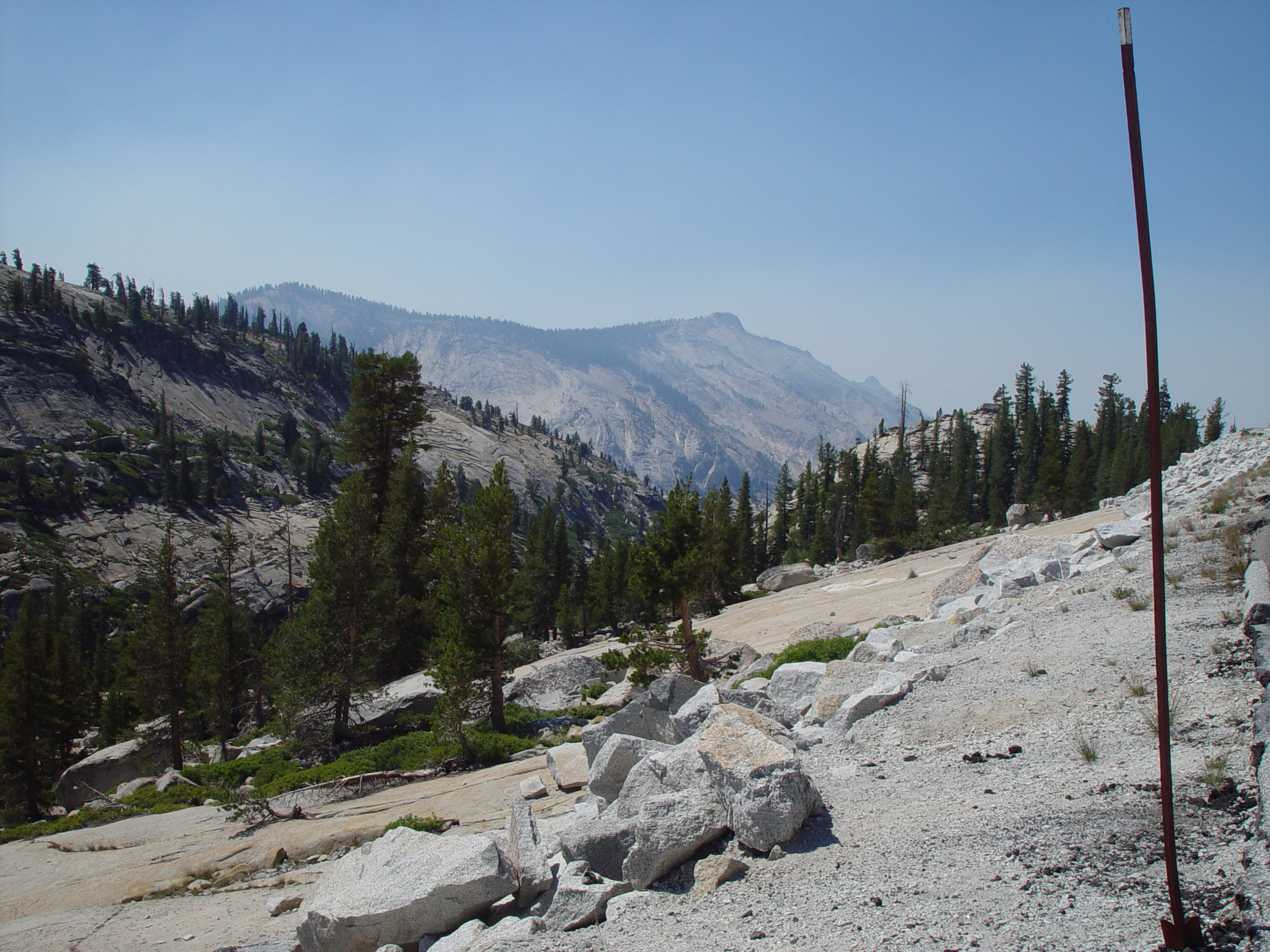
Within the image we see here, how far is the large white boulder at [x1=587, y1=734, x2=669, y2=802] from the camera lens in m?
9.68

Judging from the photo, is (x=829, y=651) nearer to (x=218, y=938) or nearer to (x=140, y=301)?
(x=218, y=938)

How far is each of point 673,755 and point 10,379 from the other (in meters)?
173

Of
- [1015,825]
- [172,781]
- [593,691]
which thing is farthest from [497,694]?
[1015,825]

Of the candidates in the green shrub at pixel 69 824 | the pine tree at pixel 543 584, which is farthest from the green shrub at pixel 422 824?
the pine tree at pixel 543 584

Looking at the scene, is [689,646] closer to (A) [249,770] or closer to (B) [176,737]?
(A) [249,770]

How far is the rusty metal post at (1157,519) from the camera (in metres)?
4.07

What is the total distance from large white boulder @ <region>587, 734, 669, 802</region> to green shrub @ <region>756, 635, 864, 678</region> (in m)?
8.72

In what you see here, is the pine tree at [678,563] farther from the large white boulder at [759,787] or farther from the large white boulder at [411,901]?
the large white boulder at [411,901]

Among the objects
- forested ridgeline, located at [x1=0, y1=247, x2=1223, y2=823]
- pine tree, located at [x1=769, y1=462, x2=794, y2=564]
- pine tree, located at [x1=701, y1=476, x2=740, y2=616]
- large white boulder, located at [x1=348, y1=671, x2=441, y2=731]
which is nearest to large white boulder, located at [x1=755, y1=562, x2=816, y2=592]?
pine tree, located at [x1=701, y1=476, x2=740, y2=616]

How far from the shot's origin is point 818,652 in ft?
61.2

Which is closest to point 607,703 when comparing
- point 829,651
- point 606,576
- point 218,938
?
point 829,651

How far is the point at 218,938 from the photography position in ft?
30.9

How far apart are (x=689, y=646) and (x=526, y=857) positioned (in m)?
13.1

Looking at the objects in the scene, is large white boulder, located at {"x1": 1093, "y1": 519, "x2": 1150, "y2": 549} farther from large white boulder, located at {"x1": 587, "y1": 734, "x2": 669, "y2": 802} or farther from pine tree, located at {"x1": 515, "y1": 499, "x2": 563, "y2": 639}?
pine tree, located at {"x1": 515, "y1": 499, "x2": 563, "y2": 639}
